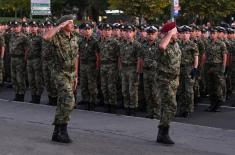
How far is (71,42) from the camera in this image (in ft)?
28.8

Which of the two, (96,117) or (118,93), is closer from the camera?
(96,117)

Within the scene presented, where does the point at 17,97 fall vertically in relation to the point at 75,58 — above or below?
below

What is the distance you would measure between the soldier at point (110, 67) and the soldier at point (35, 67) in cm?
197

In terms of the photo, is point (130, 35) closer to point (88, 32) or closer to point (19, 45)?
point (88, 32)

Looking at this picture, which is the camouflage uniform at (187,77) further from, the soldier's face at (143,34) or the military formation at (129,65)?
the soldier's face at (143,34)

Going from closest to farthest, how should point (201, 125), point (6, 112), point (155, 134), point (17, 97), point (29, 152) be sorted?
1. point (29, 152)
2. point (155, 134)
3. point (201, 125)
4. point (6, 112)
5. point (17, 97)

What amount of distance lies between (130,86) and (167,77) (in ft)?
10.7

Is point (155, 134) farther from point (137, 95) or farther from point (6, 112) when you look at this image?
point (6, 112)

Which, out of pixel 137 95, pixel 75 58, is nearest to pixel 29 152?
pixel 75 58

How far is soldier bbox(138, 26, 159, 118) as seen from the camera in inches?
455

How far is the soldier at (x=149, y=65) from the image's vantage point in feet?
37.9

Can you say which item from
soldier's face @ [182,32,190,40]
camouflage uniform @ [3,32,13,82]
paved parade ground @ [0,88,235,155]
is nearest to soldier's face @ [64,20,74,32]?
paved parade ground @ [0,88,235,155]

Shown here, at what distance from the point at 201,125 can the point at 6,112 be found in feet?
13.8

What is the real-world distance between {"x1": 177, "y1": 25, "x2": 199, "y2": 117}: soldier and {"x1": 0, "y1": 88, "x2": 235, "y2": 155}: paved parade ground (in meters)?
0.35
